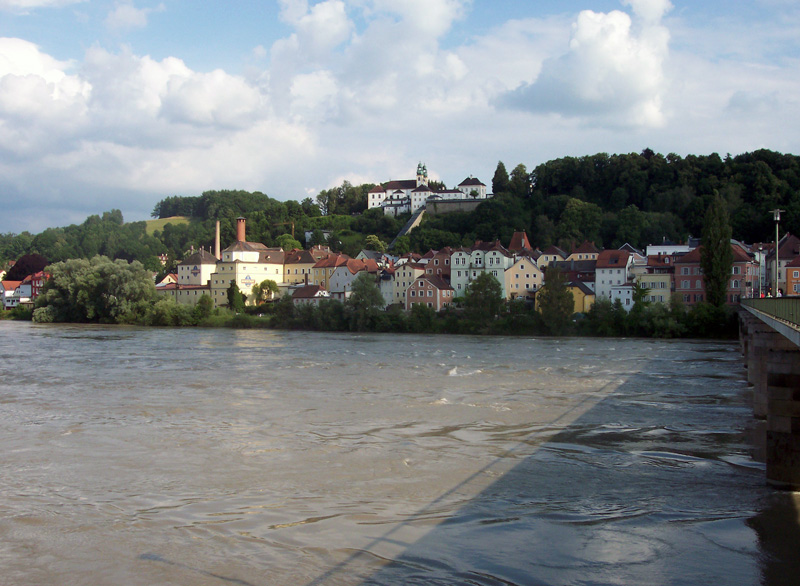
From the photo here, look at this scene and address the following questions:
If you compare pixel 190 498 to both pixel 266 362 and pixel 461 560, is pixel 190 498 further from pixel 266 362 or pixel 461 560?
pixel 266 362

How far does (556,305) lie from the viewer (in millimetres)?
54312

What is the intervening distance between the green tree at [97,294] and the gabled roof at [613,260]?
41.2 m

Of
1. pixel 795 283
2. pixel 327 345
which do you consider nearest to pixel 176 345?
pixel 327 345

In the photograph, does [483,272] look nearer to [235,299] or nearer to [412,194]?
[235,299]

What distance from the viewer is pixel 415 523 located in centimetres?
938

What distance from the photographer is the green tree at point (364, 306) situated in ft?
194

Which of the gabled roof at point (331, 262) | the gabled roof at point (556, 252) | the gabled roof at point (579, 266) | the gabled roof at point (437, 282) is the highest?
the gabled roof at point (556, 252)

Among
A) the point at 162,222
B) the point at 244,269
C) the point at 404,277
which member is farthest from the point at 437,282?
A: the point at 162,222

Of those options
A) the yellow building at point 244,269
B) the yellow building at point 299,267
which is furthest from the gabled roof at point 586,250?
the yellow building at point 244,269

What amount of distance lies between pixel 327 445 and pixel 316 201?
414 ft

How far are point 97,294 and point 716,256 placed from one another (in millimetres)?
51776

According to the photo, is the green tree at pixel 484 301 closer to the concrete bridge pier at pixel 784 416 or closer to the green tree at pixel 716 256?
the green tree at pixel 716 256

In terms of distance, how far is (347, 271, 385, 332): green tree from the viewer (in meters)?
59.0

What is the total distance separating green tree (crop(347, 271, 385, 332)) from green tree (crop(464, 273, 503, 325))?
782 cm
